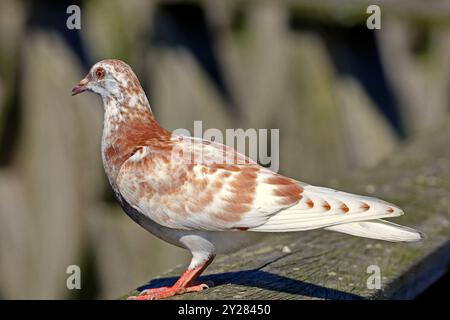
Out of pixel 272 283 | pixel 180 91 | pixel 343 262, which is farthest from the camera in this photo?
pixel 180 91

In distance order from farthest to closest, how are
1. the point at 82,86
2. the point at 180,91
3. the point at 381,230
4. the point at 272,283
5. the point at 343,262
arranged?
the point at 180,91 < the point at 82,86 < the point at 343,262 < the point at 272,283 < the point at 381,230

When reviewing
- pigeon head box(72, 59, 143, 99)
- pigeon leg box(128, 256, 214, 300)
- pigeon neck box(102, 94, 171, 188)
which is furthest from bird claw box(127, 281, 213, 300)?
pigeon head box(72, 59, 143, 99)

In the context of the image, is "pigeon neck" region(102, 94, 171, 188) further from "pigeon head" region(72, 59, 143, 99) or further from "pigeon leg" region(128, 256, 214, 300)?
"pigeon leg" region(128, 256, 214, 300)

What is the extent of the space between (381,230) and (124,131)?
0.94 m

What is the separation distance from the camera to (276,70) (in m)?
6.13

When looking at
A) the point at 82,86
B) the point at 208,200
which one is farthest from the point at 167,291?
the point at 82,86

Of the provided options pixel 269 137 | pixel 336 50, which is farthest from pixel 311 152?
pixel 336 50

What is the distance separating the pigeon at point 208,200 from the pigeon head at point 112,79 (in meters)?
0.21

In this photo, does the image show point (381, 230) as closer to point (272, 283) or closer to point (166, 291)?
point (272, 283)

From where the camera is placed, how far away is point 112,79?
3.48 meters

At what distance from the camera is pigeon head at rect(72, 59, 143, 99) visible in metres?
3.46

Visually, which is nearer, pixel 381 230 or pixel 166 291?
pixel 381 230

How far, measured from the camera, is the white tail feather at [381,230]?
293cm

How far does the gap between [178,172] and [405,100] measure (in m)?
3.17
